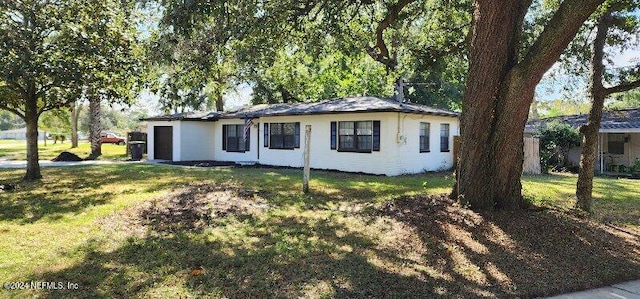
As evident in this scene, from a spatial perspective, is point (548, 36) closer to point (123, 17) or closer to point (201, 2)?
point (201, 2)

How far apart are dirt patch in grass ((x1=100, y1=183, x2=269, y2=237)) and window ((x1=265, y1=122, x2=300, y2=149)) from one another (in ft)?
25.2

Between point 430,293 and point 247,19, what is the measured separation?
655 centimetres

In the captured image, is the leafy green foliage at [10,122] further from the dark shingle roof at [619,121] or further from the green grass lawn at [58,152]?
the dark shingle roof at [619,121]

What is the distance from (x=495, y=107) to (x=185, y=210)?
553 cm

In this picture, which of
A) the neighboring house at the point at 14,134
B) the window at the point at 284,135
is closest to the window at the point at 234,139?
the window at the point at 284,135

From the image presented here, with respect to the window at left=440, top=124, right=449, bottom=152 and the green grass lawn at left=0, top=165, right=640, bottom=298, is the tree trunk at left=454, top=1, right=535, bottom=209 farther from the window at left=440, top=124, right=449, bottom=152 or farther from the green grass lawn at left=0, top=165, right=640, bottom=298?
the window at left=440, top=124, right=449, bottom=152

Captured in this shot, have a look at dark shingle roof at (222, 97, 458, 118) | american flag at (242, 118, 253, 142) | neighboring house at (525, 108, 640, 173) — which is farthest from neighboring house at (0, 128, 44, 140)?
neighboring house at (525, 108, 640, 173)

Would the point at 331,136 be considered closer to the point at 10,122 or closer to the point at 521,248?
the point at 521,248

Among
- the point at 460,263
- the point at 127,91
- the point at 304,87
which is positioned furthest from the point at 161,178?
the point at 304,87

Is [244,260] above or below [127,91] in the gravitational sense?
below

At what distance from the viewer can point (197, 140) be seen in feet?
69.2

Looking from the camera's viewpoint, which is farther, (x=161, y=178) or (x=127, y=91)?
(x=161, y=178)

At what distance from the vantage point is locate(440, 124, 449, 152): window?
17484mm

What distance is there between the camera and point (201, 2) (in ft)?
22.6
